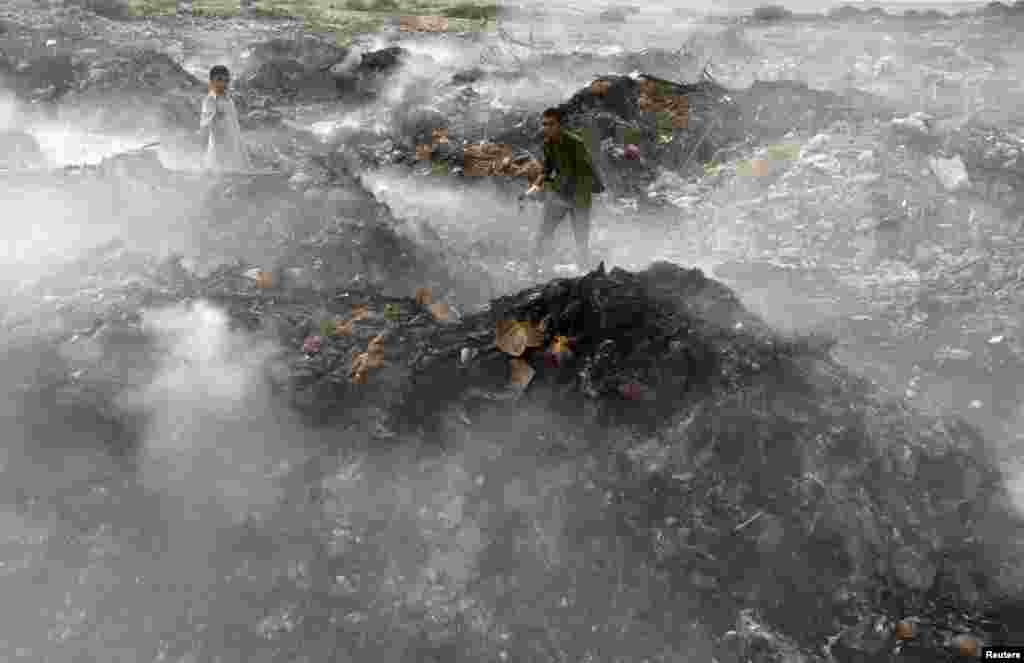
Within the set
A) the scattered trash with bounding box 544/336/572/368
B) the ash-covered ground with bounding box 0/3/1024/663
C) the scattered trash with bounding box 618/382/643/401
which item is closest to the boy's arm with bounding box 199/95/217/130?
the ash-covered ground with bounding box 0/3/1024/663

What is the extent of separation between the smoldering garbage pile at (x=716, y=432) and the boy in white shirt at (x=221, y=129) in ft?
6.55

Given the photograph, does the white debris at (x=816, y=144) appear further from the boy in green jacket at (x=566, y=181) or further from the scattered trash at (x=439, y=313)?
the scattered trash at (x=439, y=313)

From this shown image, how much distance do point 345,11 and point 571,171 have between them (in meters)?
12.2

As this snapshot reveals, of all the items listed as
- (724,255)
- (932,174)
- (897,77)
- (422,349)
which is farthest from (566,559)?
(897,77)

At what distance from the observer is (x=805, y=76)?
34.4 ft

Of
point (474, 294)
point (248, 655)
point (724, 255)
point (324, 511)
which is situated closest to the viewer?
point (248, 655)

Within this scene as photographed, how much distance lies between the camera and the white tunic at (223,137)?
6.03 meters

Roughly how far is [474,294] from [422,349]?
1726 millimetres

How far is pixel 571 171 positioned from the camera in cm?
575

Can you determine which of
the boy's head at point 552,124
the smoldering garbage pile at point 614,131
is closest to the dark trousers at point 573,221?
the boy's head at point 552,124

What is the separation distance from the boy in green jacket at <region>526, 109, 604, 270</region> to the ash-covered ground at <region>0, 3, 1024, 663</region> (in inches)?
21.9

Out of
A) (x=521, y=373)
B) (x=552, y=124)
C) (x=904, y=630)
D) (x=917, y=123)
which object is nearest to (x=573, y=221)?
(x=552, y=124)

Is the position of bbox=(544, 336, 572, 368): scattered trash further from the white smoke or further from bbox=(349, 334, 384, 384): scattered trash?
the white smoke

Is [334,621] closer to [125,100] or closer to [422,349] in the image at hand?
[422,349]
